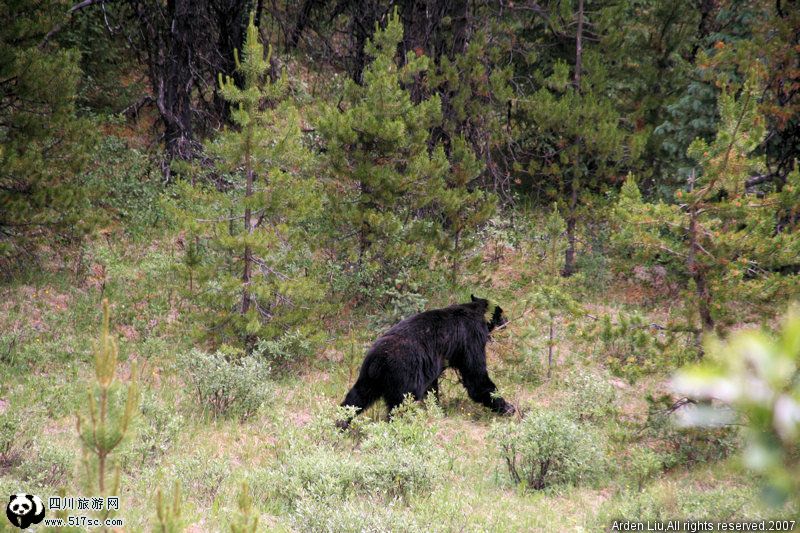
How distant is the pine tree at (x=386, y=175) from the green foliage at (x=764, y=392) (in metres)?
9.33

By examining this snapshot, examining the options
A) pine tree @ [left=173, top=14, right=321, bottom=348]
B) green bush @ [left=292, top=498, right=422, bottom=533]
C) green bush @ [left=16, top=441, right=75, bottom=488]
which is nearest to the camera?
green bush @ [left=292, top=498, right=422, bottom=533]

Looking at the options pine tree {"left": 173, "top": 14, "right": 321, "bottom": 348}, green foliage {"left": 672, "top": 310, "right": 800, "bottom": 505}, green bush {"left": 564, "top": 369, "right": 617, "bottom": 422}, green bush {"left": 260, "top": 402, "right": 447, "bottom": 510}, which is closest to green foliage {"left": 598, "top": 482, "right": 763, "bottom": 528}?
green bush {"left": 260, "top": 402, "right": 447, "bottom": 510}

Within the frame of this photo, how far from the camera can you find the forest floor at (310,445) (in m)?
4.90

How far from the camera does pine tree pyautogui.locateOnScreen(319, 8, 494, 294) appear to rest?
10.5m

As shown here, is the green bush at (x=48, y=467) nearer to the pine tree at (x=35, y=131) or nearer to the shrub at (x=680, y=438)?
the pine tree at (x=35, y=131)

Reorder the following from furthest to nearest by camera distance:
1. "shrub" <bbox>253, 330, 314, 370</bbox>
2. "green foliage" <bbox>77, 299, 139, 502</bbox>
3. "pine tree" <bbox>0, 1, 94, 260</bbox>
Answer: "pine tree" <bbox>0, 1, 94, 260</bbox>
"shrub" <bbox>253, 330, 314, 370</bbox>
"green foliage" <bbox>77, 299, 139, 502</bbox>

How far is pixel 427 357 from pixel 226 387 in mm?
2529

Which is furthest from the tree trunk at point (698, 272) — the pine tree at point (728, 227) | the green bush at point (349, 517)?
the green bush at point (349, 517)

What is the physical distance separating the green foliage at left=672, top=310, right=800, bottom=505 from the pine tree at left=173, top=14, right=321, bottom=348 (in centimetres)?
797

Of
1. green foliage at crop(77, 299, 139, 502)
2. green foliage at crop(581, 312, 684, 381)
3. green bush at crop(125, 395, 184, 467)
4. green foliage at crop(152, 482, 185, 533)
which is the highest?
green foliage at crop(77, 299, 139, 502)

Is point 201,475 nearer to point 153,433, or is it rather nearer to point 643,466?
point 153,433

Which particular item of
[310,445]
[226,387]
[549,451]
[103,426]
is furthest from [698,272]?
[103,426]

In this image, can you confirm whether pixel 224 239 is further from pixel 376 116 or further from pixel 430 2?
pixel 430 2

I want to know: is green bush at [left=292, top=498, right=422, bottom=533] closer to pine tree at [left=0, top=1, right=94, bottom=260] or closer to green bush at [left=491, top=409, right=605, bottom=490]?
green bush at [left=491, top=409, right=605, bottom=490]
